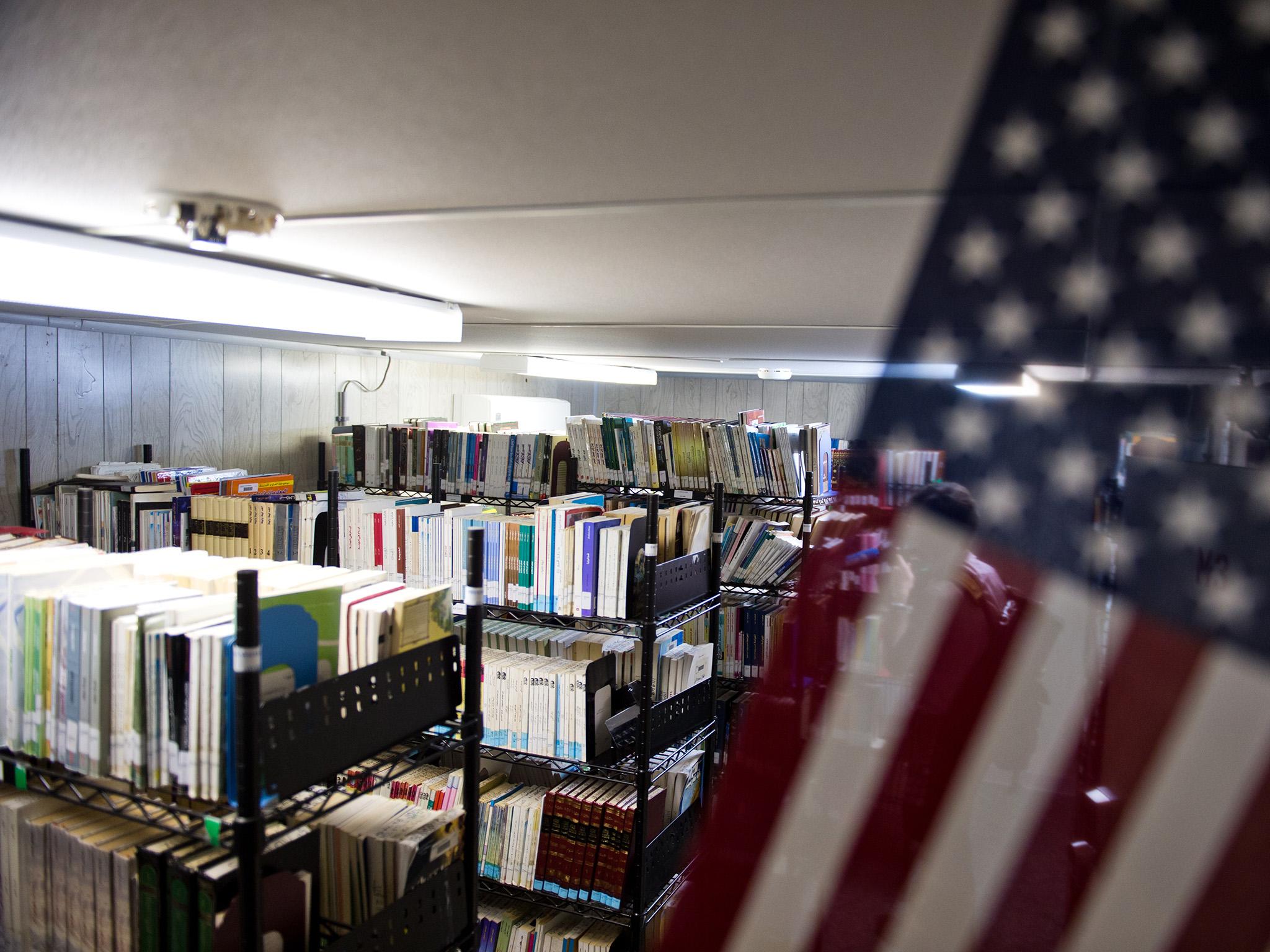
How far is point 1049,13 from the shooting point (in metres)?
0.78

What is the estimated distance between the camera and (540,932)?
2928 millimetres

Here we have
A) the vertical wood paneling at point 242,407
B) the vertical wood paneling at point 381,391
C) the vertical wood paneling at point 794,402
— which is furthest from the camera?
the vertical wood paneling at point 794,402

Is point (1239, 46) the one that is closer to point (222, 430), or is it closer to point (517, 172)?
point (517, 172)

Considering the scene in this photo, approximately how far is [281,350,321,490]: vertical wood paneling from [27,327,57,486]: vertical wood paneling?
1.51 m

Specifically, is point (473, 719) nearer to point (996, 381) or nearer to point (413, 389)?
point (996, 381)

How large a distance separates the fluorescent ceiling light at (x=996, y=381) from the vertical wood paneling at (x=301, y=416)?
5.33 meters

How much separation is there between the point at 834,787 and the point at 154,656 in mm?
1499

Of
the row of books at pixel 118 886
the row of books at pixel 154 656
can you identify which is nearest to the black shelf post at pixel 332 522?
the row of books at pixel 154 656

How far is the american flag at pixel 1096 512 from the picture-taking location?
950 millimetres

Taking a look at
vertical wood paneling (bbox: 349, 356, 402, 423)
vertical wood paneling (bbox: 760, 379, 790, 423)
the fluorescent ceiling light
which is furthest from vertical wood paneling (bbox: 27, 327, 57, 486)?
vertical wood paneling (bbox: 760, 379, 790, 423)

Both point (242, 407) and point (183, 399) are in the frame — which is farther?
point (242, 407)

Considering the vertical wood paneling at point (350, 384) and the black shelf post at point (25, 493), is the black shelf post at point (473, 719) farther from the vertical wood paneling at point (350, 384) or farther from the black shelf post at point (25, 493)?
the vertical wood paneling at point (350, 384)

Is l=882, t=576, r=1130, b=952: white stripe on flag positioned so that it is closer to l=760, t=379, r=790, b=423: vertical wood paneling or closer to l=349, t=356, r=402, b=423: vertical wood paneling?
l=349, t=356, r=402, b=423: vertical wood paneling

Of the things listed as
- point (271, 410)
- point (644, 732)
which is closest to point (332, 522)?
point (644, 732)
